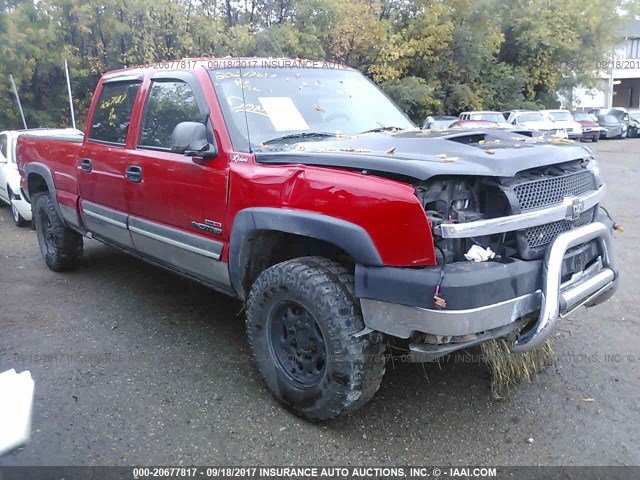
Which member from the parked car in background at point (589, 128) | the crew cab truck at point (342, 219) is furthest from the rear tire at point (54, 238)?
the parked car in background at point (589, 128)

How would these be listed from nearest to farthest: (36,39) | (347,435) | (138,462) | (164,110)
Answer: (138,462) < (347,435) < (164,110) < (36,39)

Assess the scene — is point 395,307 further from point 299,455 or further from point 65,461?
point 65,461

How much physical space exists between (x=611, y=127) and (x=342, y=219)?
30544mm

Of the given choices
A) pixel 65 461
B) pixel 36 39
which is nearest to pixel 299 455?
pixel 65 461

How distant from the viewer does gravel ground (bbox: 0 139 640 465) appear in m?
2.95

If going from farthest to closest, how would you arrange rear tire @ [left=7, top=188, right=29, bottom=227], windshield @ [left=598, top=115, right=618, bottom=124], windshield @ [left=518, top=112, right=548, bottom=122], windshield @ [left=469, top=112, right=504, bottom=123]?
windshield @ [left=598, top=115, right=618, bottom=124]
windshield @ [left=518, top=112, right=548, bottom=122]
windshield @ [left=469, top=112, right=504, bottom=123]
rear tire @ [left=7, top=188, right=29, bottom=227]

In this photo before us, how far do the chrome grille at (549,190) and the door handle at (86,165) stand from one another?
3.59 metres

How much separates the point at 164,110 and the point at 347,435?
2.59 meters

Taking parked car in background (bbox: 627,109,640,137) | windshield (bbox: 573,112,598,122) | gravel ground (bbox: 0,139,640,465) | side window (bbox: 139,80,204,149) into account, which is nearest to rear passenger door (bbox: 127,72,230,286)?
side window (bbox: 139,80,204,149)

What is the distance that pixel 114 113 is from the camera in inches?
191

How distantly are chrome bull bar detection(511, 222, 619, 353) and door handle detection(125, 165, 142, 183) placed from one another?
2860 millimetres

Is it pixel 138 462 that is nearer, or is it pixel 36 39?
pixel 138 462

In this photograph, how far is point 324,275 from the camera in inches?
118

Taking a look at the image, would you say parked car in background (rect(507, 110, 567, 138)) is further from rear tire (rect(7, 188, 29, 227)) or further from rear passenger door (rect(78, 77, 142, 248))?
rear passenger door (rect(78, 77, 142, 248))
